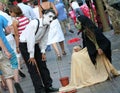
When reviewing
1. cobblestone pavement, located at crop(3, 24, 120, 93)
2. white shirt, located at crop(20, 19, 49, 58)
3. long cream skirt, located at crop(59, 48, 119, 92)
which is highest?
white shirt, located at crop(20, 19, 49, 58)

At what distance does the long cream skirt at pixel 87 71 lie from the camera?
952cm

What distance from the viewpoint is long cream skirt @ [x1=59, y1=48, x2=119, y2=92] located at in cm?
952

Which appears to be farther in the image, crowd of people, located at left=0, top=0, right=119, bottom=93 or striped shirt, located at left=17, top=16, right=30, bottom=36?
striped shirt, located at left=17, top=16, right=30, bottom=36

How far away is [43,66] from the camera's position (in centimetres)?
971

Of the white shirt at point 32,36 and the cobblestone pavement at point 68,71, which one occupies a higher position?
the white shirt at point 32,36

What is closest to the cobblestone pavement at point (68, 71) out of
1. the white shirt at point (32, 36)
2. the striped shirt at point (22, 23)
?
the white shirt at point (32, 36)

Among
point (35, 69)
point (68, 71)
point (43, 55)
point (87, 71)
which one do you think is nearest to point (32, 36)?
point (43, 55)

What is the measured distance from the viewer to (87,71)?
9.62 meters

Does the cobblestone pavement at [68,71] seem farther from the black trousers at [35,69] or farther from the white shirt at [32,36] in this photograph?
the white shirt at [32,36]

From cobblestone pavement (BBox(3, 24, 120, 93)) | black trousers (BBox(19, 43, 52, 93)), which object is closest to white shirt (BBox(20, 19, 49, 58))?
black trousers (BBox(19, 43, 52, 93))

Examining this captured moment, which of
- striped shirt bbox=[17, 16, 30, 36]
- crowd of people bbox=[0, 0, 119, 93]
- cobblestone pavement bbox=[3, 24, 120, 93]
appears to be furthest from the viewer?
striped shirt bbox=[17, 16, 30, 36]

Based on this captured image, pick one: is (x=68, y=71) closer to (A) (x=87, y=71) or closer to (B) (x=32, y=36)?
(A) (x=87, y=71)

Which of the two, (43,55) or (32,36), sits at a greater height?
(32,36)

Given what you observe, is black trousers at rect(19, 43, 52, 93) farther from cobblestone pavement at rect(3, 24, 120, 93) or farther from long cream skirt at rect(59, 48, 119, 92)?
cobblestone pavement at rect(3, 24, 120, 93)
